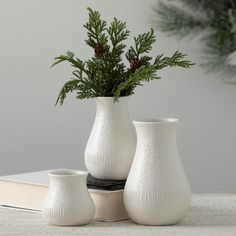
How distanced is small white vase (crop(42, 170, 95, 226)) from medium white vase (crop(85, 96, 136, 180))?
3.2 inches

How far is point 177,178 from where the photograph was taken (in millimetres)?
1039

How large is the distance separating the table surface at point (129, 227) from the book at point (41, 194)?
2cm

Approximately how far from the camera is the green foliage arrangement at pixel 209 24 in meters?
2.42

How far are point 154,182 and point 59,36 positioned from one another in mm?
1443

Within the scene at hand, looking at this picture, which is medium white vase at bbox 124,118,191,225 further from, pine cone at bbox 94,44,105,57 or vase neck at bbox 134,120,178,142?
pine cone at bbox 94,44,105,57

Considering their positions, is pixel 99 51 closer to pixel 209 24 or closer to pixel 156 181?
pixel 156 181

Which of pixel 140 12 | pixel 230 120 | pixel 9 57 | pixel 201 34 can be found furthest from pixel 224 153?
pixel 9 57

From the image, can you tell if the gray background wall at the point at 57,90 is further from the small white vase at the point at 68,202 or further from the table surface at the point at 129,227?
the small white vase at the point at 68,202

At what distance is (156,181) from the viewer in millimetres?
1032

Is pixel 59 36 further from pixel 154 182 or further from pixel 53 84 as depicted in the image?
pixel 154 182

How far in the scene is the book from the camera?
1.08 m

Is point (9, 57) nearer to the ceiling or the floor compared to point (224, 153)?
nearer to the ceiling

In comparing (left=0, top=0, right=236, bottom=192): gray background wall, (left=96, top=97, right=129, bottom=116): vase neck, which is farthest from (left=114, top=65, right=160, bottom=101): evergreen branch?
(left=0, top=0, right=236, bottom=192): gray background wall

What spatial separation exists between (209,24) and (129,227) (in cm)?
153
